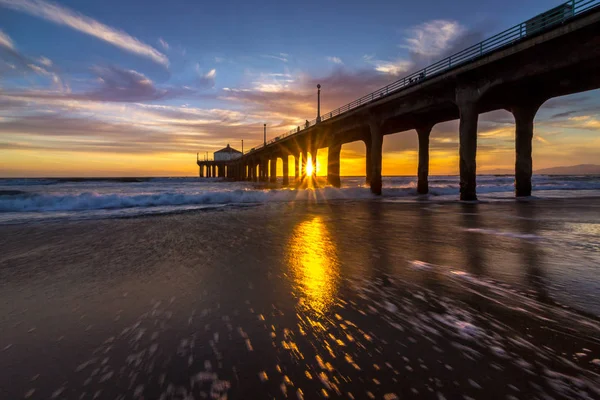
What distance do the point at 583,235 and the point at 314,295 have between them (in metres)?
8.37

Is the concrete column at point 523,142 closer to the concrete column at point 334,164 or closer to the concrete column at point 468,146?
the concrete column at point 468,146

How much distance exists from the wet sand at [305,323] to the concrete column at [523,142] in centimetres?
2083

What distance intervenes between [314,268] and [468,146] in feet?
65.7

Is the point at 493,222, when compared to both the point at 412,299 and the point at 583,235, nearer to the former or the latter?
the point at 583,235

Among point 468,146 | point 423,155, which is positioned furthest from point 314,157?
point 468,146

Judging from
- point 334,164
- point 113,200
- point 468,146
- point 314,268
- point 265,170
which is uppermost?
point 265,170

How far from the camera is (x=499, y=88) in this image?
60.5 feet

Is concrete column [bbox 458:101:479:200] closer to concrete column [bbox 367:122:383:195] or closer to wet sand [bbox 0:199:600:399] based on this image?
concrete column [bbox 367:122:383:195]

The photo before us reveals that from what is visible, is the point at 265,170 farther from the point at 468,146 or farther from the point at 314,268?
the point at 314,268

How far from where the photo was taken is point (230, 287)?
13.8ft

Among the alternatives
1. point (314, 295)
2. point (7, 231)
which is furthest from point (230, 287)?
point (7, 231)

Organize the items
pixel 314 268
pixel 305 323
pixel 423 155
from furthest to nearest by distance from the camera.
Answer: pixel 423 155 → pixel 314 268 → pixel 305 323

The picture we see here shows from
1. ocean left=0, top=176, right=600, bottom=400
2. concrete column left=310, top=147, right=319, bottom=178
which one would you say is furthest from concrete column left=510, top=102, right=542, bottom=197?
concrete column left=310, top=147, right=319, bottom=178

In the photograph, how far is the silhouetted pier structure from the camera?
13945 millimetres
